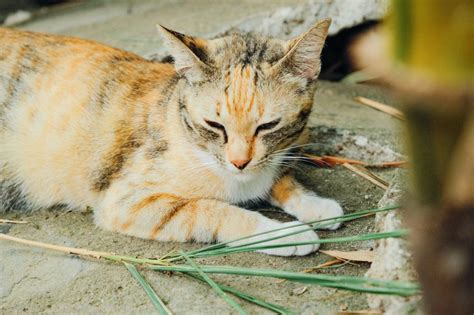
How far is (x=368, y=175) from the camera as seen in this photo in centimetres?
348

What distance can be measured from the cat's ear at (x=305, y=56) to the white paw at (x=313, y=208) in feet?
1.89

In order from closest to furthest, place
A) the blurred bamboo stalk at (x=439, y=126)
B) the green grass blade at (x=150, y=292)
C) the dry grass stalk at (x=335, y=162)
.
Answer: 1. the blurred bamboo stalk at (x=439, y=126)
2. the green grass blade at (x=150, y=292)
3. the dry grass stalk at (x=335, y=162)

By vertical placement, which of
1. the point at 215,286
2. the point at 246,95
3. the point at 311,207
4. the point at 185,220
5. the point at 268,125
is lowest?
the point at 311,207

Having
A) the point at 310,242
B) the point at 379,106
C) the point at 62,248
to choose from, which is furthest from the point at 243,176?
the point at 379,106

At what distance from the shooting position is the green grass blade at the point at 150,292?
2378mm

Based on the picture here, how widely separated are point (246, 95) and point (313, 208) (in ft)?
2.13

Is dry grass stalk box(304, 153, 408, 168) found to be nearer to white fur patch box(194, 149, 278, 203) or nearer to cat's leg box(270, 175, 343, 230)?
cat's leg box(270, 175, 343, 230)

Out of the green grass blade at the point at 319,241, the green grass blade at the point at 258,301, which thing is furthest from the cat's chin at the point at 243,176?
the green grass blade at the point at 258,301

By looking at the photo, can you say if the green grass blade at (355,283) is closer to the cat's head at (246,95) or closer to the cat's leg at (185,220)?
the cat's leg at (185,220)

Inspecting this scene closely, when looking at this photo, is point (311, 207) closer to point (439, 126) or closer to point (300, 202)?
point (300, 202)

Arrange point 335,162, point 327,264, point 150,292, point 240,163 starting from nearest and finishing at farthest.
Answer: point 150,292
point 327,264
point 240,163
point 335,162

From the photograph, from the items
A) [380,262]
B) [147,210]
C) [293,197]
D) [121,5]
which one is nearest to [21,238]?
[147,210]

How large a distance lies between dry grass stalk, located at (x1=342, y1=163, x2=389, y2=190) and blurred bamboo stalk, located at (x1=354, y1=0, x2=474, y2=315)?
228cm

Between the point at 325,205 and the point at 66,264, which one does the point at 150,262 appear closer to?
the point at 66,264
